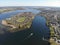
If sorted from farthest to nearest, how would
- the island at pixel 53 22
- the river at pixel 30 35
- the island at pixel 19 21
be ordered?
1. the island at pixel 19 21
2. the island at pixel 53 22
3. the river at pixel 30 35

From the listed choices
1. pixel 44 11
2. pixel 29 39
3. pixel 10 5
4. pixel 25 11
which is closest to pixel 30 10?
pixel 25 11

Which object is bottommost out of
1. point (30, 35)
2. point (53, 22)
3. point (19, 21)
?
point (30, 35)

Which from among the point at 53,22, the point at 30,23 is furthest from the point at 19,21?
the point at 53,22

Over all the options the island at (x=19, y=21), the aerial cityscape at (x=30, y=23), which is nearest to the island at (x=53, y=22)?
the aerial cityscape at (x=30, y=23)

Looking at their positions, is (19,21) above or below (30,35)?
above

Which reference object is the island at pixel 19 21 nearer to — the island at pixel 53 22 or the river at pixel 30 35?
the river at pixel 30 35

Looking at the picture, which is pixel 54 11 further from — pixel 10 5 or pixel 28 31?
pixel 10 5

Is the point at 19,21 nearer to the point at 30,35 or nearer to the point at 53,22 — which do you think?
the point at 30,35
